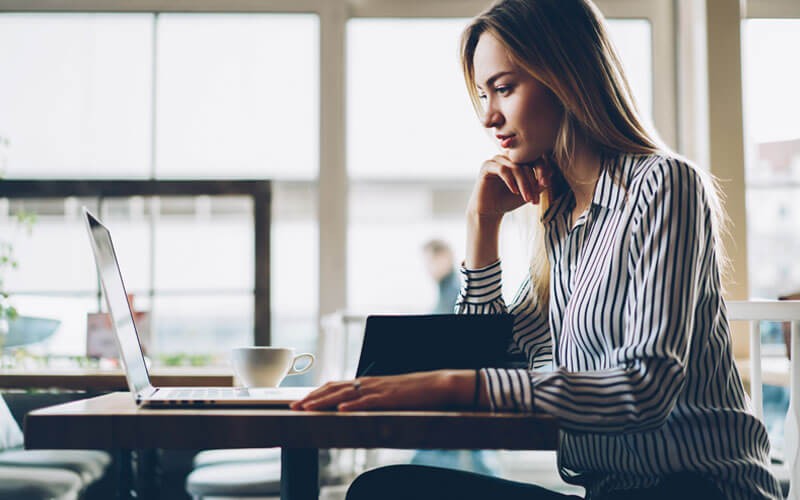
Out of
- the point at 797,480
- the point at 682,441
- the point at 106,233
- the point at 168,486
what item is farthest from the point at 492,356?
the point at 168,486

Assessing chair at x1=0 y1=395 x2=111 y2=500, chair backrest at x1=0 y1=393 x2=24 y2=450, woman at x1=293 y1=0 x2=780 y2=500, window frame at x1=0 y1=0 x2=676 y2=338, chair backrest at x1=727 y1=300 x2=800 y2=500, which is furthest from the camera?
window frame at x1=0 y1=0 x2=676 y2=338

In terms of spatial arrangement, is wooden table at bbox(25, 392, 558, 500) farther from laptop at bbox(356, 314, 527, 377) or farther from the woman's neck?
the woman's neck

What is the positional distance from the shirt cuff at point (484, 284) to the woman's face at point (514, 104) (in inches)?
9.4

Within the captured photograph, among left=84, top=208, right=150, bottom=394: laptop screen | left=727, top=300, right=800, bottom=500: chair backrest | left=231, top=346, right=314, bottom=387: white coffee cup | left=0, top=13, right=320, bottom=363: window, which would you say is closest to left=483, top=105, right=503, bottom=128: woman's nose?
left=231, top=346, right=314, bottom=387: white coffee cup

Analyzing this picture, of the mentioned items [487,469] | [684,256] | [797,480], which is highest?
[684,256]

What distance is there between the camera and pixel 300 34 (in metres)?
4.01

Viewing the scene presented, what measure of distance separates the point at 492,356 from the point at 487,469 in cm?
319

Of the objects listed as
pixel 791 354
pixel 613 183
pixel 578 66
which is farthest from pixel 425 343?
pixel 791 354

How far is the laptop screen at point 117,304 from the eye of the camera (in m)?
0.97

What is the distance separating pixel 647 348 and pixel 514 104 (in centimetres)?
44

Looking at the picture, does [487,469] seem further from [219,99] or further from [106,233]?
[106,233]

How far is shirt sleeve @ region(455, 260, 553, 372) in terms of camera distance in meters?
1.39

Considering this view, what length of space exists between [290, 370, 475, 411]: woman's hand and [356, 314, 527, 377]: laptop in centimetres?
15

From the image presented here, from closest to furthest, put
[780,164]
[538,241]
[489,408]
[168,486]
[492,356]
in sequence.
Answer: [489,408] < [492,356] < [538,241] < [168,486] < [780,164]
